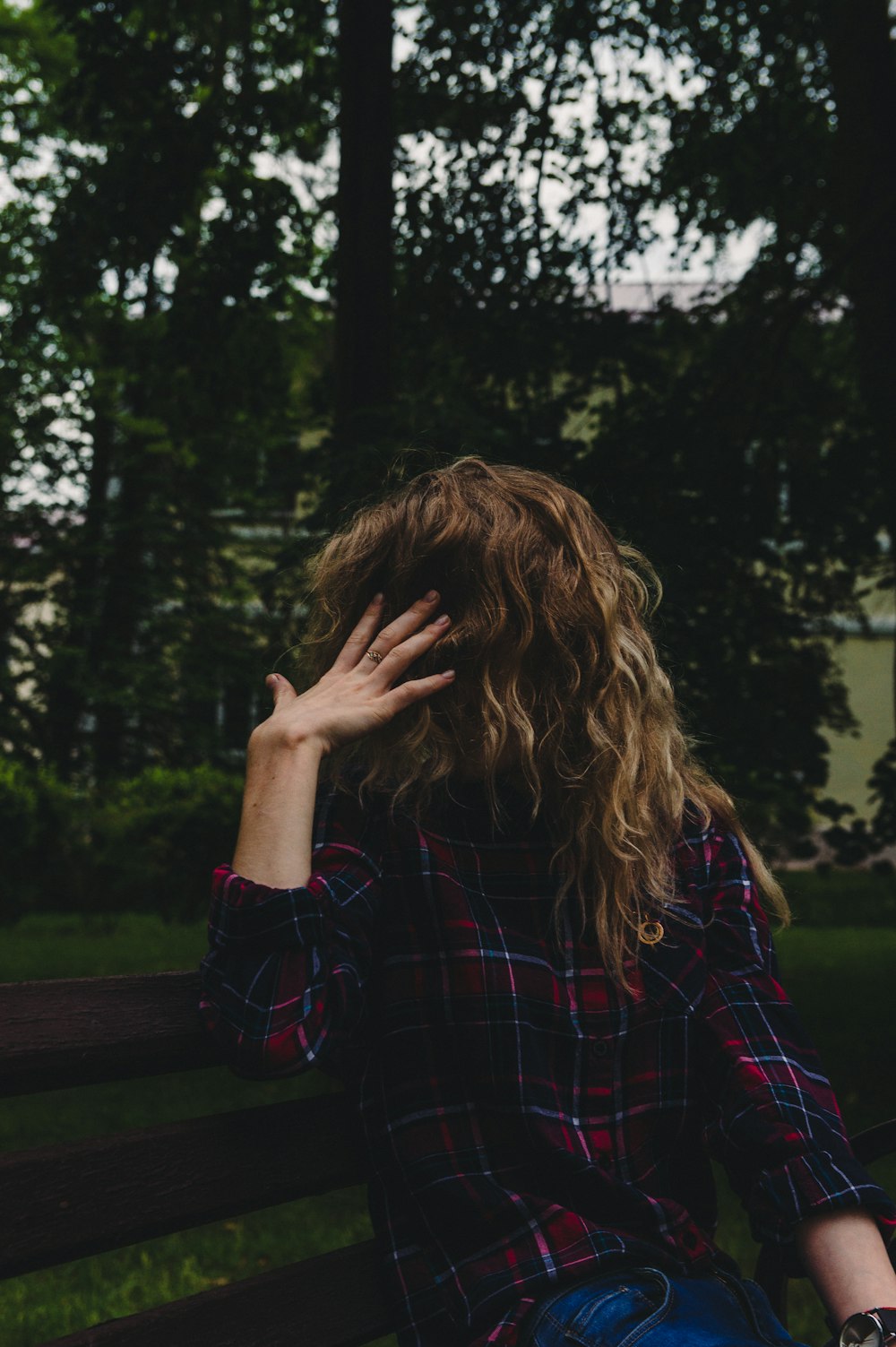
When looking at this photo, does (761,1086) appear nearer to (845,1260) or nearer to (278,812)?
(845,1260)

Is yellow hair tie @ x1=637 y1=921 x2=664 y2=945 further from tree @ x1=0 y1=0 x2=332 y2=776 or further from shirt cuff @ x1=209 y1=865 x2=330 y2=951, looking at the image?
tree @ x1=0 y1=0 x2=332 y2=776

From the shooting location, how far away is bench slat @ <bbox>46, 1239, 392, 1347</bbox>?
159 cm

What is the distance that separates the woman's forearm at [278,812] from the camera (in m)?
1.56

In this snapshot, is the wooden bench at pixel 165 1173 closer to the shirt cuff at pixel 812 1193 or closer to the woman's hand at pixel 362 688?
the woman's hand at pixel 362 688

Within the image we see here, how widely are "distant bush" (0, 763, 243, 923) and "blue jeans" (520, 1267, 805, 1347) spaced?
795 cm

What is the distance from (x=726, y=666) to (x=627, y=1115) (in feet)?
11.4

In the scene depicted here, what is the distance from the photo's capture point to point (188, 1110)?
5418mm

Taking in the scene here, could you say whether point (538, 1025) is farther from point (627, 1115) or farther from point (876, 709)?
point (876, 709)

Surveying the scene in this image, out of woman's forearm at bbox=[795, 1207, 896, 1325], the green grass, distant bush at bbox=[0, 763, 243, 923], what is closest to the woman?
woman's forearm at bbox=[795, 1207, 896, 1325]

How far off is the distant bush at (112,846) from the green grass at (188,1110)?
24 cm

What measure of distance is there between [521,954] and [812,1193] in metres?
0.47

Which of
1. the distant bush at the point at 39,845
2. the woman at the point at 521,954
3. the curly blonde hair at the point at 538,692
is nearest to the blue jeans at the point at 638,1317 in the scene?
the woman at the point at 521,954

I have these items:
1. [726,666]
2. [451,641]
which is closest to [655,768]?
[451,641]

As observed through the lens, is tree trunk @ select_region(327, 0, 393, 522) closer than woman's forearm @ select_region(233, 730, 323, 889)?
No
